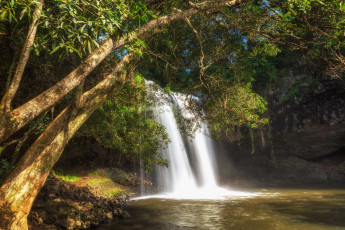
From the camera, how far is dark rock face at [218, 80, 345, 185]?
55.5 ft

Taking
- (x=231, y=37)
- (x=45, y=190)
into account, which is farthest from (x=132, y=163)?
(x=231, y=37)

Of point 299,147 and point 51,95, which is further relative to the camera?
point 299,147

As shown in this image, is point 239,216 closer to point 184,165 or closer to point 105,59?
point 105,59

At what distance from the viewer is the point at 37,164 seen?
441cm

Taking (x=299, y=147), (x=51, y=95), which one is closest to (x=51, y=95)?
(x=51, y=95)

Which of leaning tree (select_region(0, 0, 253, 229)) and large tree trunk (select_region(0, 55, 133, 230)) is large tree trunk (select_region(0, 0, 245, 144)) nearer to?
leaning tree (select_region(0, 0, 253, 229))

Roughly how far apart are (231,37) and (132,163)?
10498mm

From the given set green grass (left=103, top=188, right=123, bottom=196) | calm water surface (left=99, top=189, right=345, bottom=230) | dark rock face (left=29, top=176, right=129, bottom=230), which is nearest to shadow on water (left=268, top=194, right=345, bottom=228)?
calm water surface (left=99, top=189, right=345, bottom=230)

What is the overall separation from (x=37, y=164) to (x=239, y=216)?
249 inches

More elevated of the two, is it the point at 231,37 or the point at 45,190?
the point at 231,37

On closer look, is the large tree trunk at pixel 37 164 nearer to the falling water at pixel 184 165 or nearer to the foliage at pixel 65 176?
the foliage at pixel 65 176

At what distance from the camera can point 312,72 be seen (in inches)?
664

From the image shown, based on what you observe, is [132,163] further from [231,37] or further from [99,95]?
[99,95]

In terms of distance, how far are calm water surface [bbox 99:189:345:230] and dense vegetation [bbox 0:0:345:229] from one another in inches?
81.4
